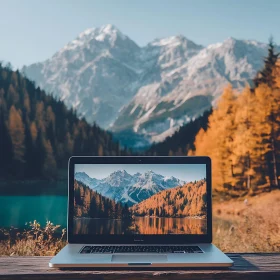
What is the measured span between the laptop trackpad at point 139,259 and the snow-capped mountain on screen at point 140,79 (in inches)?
424

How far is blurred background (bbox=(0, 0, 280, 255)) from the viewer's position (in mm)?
9148

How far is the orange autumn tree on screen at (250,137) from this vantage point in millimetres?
11461

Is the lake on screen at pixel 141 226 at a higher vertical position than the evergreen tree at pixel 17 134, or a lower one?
lower

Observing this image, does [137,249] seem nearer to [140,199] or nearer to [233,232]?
[140,199]

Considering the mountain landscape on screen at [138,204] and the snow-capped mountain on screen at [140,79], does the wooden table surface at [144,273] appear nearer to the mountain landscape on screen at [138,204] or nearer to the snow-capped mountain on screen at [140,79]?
the mountain landscape on screen at [138,204]

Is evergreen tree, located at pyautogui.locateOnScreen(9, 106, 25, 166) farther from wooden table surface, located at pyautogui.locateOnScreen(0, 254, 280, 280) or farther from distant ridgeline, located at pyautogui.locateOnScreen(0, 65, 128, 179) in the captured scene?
wooden table surface, located at pyautogui.locateOnScreen(0, 254, 280, 280)

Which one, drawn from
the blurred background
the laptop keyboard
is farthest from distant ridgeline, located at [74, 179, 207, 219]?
the blurred background

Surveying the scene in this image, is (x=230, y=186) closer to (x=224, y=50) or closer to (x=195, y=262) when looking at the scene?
(x=224, y=50)

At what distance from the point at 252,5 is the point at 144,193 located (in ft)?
27.6

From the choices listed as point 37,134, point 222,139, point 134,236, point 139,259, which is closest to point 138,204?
point 134,236

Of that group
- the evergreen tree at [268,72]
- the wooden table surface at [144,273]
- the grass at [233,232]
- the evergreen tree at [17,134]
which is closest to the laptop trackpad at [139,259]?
the wooden table surface at [144,273]

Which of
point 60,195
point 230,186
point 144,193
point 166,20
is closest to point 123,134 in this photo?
point 60,195

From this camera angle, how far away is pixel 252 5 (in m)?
9.32

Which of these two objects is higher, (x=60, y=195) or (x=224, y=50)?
(x=224, y=50)
